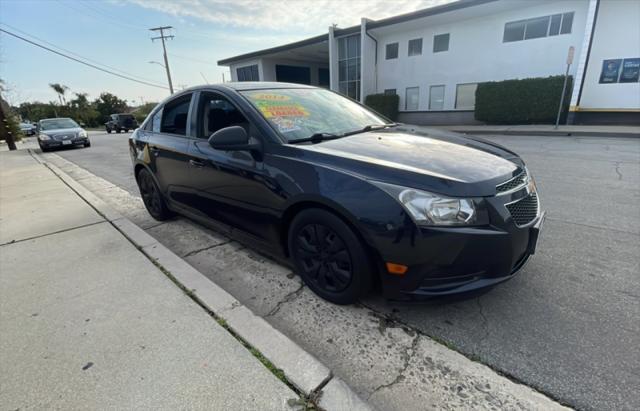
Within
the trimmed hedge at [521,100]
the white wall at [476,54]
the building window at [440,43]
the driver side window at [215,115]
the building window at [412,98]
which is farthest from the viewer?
the building window at [412,98]

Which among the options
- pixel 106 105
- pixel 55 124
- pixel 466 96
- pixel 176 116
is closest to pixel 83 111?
pixel 106 105

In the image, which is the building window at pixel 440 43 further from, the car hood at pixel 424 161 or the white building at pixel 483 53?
the car hood at pixel 424 161

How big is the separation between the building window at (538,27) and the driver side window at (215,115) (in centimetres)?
1806

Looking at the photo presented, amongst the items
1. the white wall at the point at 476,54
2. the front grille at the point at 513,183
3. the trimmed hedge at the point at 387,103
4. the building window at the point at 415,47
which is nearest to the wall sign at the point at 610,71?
the white wall at the point at 476,54

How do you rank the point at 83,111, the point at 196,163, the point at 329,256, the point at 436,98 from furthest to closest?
the point at 83,111 → the point at 436,98 → the point at 196,163 → the point at 329,256

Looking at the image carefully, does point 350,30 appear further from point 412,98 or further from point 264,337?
point 264,337

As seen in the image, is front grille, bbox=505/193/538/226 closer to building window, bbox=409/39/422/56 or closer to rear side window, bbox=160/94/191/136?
rear side window, bbox=160/94/191/136

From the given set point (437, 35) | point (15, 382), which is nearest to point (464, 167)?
point (15, 382)

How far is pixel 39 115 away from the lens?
2566 inches

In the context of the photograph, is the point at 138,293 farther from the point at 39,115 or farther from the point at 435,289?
the point at 39,115

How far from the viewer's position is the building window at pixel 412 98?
20031 mm

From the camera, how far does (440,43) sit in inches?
730

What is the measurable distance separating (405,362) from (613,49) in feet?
60.5

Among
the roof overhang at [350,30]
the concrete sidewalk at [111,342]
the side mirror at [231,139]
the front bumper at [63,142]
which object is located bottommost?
the concrete sidewalk at [111,342]
